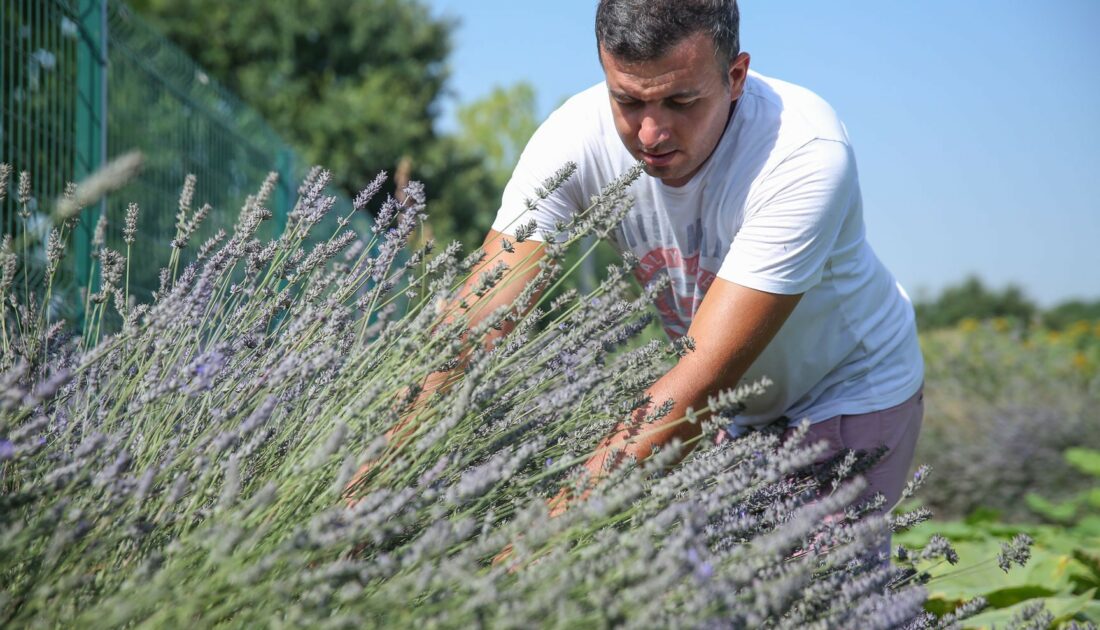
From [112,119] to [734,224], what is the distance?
3.11 metres

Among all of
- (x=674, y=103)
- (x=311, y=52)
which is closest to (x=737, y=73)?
(x=674, y=103)

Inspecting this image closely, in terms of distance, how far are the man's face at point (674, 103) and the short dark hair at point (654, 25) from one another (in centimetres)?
2

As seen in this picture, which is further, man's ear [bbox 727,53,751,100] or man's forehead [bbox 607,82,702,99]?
man's ear [bbox 727,53,751,100]

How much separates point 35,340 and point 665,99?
120cm

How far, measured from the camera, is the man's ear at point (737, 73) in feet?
6.72

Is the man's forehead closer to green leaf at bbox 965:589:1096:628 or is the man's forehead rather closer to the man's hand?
the man's hand

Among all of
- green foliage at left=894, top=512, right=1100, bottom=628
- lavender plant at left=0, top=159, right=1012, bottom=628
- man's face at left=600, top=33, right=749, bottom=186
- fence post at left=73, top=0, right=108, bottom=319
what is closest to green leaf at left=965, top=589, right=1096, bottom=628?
green foliage at left=894, top=512, right=1100, bottom=628

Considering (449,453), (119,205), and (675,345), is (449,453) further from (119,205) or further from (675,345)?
(119,205)

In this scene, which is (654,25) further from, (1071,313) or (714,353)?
(1071,313)

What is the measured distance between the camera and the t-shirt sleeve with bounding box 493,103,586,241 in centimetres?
221

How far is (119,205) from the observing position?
4652 millimetres

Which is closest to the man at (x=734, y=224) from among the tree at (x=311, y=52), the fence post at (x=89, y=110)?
the fence post at (x=89, y=110)

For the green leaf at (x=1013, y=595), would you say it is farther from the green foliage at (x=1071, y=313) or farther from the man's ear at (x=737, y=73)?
the green foliage at (x=1071, y=313)

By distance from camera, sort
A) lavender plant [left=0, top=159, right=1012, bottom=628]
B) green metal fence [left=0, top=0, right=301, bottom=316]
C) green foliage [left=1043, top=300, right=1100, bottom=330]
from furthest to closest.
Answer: green foliage [left=1043, top=300, right=1100, bottom=330], green metal fence [left=0, top=0, right=301, bottom=316], lavender plant [left=0, top=159, right=1012, bottom=628]
